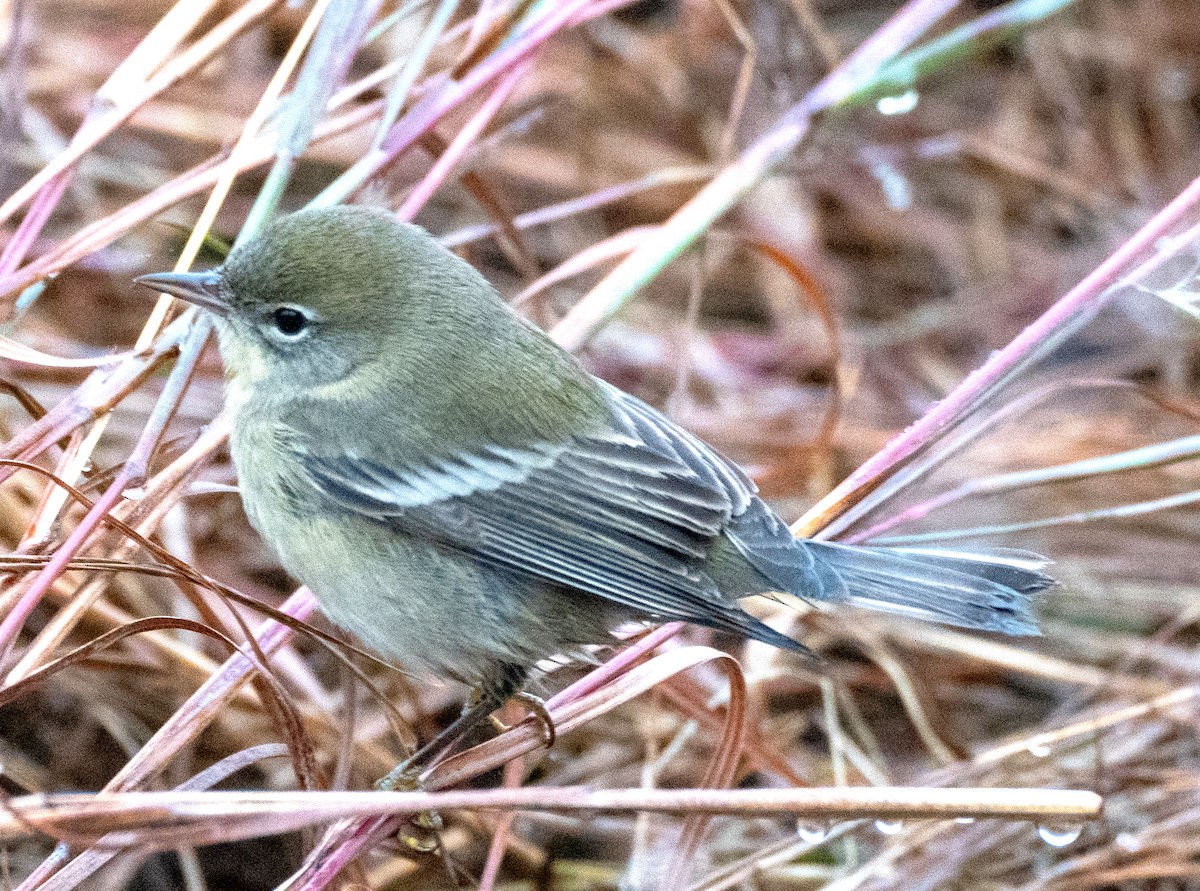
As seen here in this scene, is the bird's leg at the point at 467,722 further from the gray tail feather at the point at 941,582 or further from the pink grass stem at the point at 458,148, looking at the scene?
the pink grass stem at the point at 458,148

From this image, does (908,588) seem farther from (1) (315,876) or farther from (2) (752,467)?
A: (2) (752,467)

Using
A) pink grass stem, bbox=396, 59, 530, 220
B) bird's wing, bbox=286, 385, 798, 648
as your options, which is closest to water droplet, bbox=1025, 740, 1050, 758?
bird's wing, bbox=286, 385, 798, 648

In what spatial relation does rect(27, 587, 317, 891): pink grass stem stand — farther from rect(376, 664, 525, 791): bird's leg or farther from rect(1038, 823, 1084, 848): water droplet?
rect(1038, 823, 1084, 848): water droplet

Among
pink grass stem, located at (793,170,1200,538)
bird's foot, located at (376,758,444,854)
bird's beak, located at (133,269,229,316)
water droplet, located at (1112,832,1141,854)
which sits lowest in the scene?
water droplet, located at (1112,832,1141,854)

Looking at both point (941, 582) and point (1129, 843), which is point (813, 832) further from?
point (1129, 843)

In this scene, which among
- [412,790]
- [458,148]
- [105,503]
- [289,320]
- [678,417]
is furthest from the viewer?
[678,417]

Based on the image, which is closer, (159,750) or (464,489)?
(159,750)

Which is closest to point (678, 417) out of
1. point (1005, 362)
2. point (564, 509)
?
point (564, 509)
